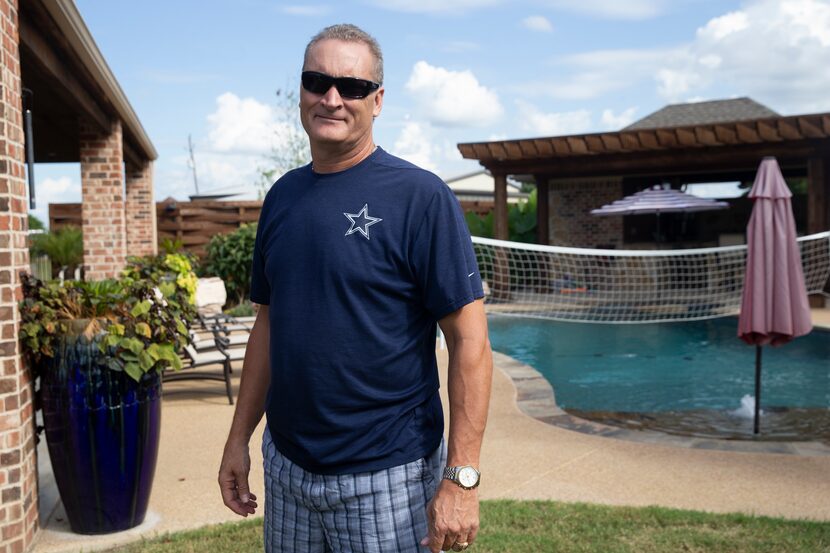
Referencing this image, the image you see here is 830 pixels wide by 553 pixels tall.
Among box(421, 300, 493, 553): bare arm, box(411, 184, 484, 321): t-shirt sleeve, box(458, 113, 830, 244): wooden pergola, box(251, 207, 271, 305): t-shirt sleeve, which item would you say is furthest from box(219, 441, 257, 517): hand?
box(458, 113, 830, 244): wooden pergola

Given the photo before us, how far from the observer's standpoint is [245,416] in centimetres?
216

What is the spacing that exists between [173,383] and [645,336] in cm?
763

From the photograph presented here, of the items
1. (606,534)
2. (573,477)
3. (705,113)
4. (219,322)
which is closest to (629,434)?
(573,477)

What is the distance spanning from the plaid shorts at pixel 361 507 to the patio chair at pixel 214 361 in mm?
4427

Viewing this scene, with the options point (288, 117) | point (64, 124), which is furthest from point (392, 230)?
point (288, 117)

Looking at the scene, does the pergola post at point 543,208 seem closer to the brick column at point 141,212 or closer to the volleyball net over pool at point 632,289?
the volleyball net over pool at point 632,289

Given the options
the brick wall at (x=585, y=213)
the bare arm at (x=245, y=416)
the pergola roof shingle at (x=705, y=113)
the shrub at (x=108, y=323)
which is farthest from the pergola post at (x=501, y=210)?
the bare arm at (x=245, y=416)

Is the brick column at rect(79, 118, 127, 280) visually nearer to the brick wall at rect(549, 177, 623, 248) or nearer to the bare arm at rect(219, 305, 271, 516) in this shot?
the bare arm at rect(219, 305, 271, 516)

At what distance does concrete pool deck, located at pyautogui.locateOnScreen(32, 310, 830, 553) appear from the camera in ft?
13.4

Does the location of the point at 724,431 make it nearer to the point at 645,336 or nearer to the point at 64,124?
the point at 645,336

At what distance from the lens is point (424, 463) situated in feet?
6.06

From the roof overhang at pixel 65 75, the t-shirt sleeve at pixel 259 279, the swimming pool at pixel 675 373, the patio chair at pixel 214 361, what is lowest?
the swimming pool at pixel 675 373

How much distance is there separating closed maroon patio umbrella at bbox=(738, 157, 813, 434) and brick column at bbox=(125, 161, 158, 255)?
10.4 m

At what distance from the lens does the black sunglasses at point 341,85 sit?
1.85 meters
